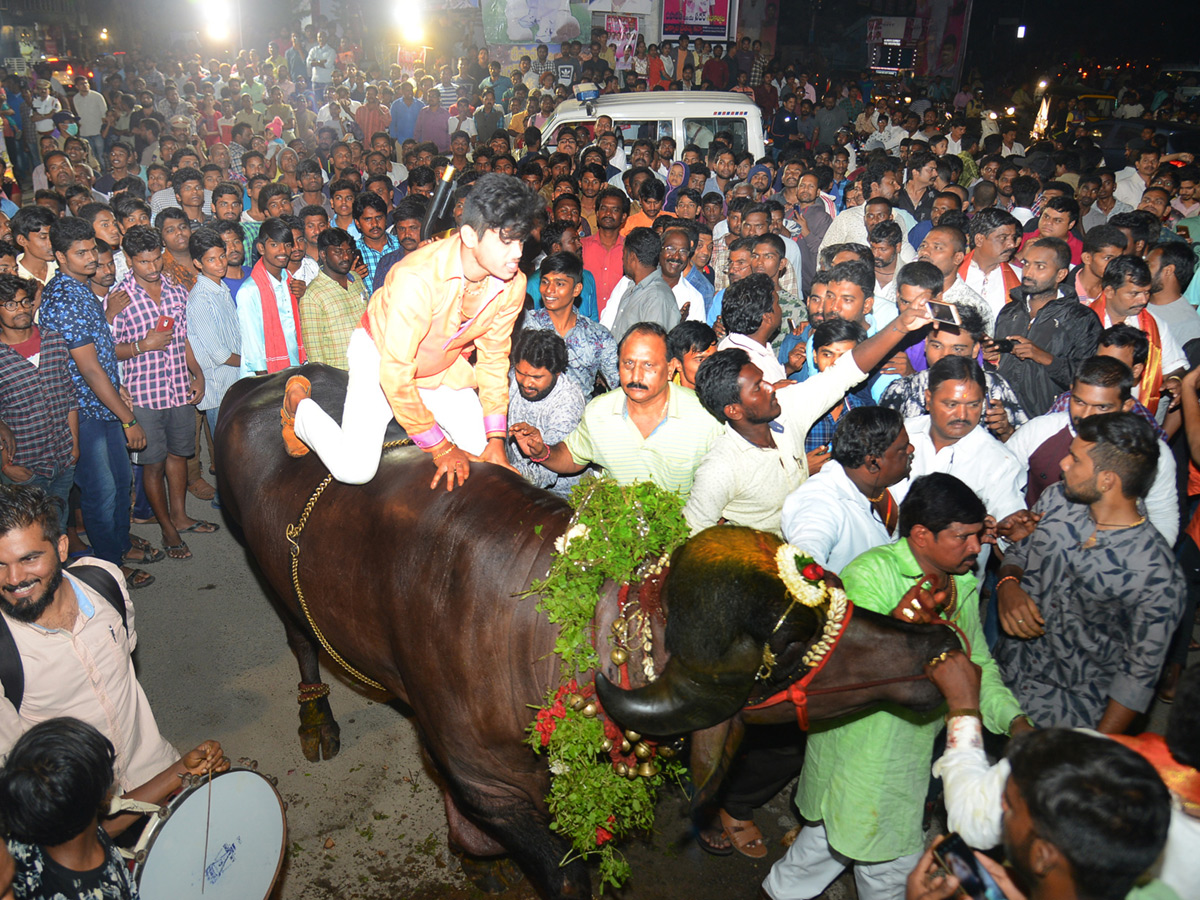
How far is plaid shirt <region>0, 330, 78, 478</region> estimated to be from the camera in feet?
17.4

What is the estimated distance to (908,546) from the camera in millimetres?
3254

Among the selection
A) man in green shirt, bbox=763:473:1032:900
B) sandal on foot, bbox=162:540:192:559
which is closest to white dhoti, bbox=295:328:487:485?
man in green shirt, bbox=763:473:1032:900

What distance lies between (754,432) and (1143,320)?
3717mm

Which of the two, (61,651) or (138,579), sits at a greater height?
(61,651)

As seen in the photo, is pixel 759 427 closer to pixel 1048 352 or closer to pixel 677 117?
pixel 1048 352

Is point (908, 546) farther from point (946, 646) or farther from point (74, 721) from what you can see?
point (74, 721)

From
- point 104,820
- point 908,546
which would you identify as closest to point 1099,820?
point 908,546

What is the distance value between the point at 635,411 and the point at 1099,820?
9.04 feet

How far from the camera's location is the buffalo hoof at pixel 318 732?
4.86 metres

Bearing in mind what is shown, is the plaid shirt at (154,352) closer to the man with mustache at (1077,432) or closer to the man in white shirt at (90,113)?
the man with mustache at (1077,432)

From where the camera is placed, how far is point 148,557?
681 centimetres

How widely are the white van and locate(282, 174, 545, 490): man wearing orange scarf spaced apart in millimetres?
10118

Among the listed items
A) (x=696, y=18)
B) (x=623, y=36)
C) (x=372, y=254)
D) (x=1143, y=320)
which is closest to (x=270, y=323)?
(x=372, y=254)

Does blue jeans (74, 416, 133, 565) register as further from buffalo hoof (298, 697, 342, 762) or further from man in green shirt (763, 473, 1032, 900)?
man in green shirt (763, 473, 1032, 900)
